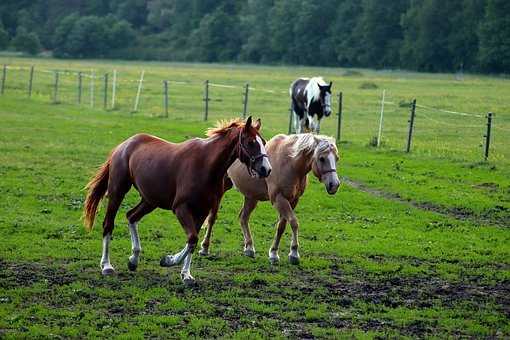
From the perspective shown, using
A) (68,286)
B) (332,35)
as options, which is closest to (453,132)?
(68,286)

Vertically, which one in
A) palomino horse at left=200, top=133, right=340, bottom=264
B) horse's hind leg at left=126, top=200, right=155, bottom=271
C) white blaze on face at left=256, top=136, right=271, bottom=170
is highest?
white blaze on face at left=256, top=136, right=271, bottom=170

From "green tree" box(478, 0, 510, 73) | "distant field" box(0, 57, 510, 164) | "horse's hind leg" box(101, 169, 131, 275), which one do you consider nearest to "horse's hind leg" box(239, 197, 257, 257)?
"horse's hind leg" box(101, 169, 131, 275)

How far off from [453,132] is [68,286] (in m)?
23.1

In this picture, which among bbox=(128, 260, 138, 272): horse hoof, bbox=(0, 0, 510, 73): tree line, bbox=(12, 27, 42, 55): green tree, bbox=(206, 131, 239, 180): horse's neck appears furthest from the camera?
bbox=(12, 27, 42, 55): green tree

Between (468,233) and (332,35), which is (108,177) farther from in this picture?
(332,35)

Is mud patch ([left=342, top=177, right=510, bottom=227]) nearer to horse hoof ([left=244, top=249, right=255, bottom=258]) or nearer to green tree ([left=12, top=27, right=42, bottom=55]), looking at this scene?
horse hoof ([left=244, top=249, right=255, bottom=258])

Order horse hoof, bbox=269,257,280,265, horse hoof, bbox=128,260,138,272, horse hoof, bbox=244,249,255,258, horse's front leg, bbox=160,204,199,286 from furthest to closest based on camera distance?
1. horse hoof, bbox=244,249,255,258
2. horse hoof, bbox=269,257,280,265
3. horse hoof, bbox=128,260,138,272
4. horse's front leg, bbox=160,204,199,286

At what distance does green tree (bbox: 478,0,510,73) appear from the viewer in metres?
79.6

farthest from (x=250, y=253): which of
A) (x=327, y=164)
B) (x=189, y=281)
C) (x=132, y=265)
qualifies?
(x=189, y=281)

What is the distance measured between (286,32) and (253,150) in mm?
96977

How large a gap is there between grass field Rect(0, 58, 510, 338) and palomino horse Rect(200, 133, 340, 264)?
1.14 feet

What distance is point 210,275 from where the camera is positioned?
10320 mm

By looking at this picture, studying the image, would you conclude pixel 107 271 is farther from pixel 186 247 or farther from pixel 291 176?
pixel 291 176

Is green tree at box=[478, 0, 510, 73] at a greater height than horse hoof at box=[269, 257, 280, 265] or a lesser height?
greater
